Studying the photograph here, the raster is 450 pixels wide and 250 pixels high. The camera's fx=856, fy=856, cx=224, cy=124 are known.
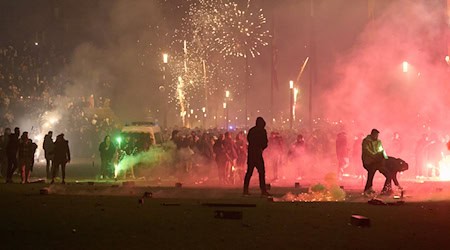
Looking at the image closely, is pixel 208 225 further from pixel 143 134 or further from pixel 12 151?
pixel 143 134

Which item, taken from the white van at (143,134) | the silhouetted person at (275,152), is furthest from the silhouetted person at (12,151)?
the silhouetted person at (275,152)

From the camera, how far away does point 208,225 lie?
13.2m

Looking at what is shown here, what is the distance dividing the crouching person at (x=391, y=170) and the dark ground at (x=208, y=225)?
3.11 m

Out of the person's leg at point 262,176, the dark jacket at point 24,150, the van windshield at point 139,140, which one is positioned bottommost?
the person's leg at point 262,176

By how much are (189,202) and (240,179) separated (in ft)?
43.6

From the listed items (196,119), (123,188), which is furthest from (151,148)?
(196,119)

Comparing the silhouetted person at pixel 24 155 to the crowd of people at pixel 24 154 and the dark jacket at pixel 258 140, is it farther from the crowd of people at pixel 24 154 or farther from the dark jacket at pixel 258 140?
the dark jacket at pixel 258 140

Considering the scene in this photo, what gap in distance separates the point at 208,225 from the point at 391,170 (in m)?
9.97

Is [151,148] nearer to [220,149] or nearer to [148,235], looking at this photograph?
[220,149]

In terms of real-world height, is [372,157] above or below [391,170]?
above

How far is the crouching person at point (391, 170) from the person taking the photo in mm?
21859

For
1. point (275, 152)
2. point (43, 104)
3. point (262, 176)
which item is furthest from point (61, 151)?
point (43, 104)

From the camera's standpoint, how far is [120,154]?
1366 inches

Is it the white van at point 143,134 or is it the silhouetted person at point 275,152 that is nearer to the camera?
the silhouetted person at point 275,152
